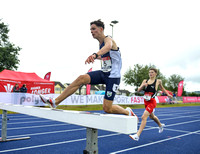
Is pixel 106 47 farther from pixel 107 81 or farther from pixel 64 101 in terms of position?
pixel 64 101

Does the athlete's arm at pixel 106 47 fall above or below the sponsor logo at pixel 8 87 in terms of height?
above

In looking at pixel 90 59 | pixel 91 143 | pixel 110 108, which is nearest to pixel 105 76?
pixel 110 108

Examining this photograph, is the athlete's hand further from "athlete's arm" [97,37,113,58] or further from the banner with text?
the banner with text

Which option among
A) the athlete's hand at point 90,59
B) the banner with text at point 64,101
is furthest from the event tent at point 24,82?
the athlete's hand at point 90,59

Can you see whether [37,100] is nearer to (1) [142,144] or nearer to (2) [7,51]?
(1) [142,144]

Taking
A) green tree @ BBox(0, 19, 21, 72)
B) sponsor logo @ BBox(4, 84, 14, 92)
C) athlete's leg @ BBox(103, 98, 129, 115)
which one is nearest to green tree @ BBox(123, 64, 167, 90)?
green tree @ BBox(0, 19, 21, 72)

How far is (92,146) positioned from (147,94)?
3.84 meters

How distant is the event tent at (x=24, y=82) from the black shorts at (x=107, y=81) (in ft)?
43.3

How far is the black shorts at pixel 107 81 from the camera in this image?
322cm

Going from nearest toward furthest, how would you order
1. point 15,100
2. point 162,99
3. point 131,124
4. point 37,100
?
point 131,124
point 15,100
point 37,100
point 162,99

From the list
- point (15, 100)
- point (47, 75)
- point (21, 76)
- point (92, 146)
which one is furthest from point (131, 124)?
point (47, 75)

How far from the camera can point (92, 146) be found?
212cm

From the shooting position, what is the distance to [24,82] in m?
15.8

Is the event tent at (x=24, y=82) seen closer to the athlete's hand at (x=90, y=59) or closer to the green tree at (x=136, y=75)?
the athlete's hand at (x=90, y=59)
